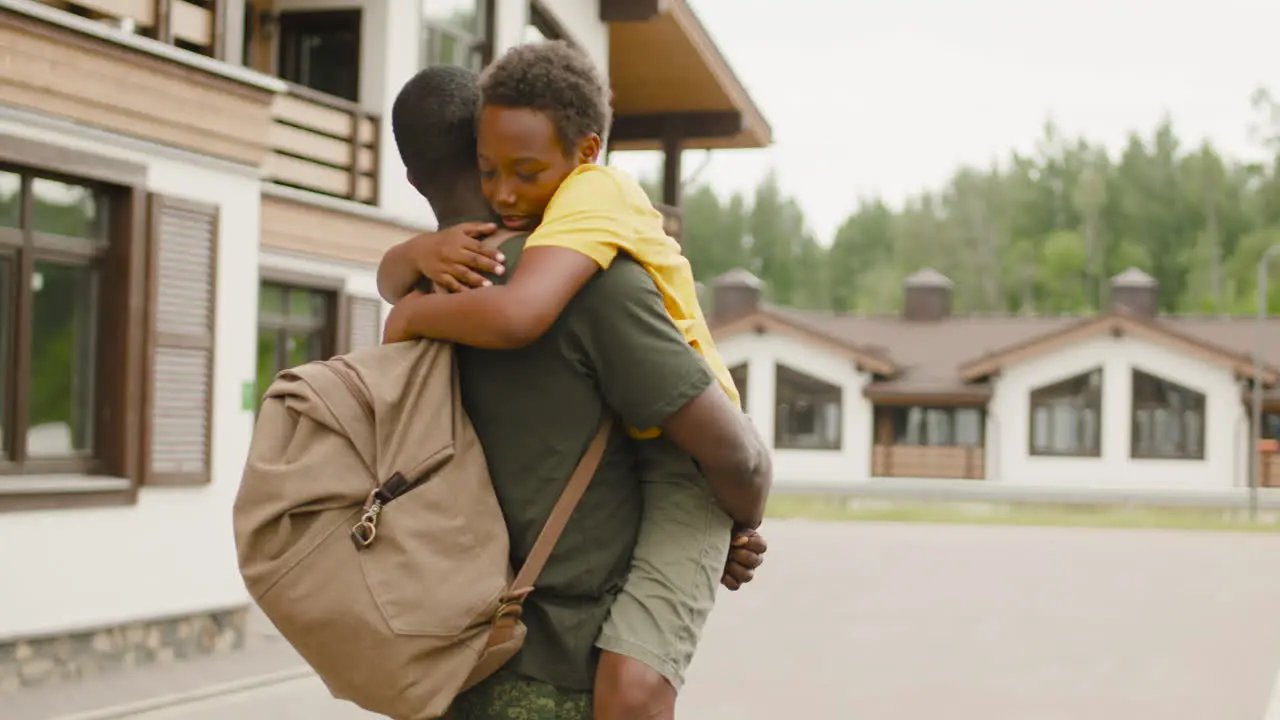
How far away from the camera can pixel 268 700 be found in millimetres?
9414

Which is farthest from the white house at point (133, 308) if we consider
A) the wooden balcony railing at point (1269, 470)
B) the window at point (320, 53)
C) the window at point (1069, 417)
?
the wooden balcony railing at point (1269, 470)

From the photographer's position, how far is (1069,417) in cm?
4631

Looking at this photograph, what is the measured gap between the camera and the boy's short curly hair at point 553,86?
223cm

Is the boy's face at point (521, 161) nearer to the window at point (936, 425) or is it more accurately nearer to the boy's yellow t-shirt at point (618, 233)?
the boy's yellow t-shirt at point (618, 233)

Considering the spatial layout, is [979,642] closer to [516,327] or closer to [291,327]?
[291,327]

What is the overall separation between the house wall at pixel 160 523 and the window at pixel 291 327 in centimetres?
154

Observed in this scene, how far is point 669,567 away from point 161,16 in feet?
30.7

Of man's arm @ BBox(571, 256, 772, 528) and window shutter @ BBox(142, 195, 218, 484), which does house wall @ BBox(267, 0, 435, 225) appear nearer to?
window shutter @ BBox(142, 195, 218, 484)

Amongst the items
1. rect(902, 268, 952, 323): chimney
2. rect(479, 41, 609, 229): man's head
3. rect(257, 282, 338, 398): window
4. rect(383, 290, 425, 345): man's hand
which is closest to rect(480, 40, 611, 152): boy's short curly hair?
rect(479, 41, 609, 229): man's head

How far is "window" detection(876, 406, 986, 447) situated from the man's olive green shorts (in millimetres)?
45979

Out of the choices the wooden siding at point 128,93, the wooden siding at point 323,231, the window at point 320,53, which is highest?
the window at point 320,53

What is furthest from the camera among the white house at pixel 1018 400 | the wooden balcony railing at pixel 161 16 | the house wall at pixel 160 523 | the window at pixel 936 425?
the window at pixel 936 425

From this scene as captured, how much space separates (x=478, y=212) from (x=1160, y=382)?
45.0 metres

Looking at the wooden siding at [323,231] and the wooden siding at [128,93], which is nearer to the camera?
the wooden siding at [128,93]
